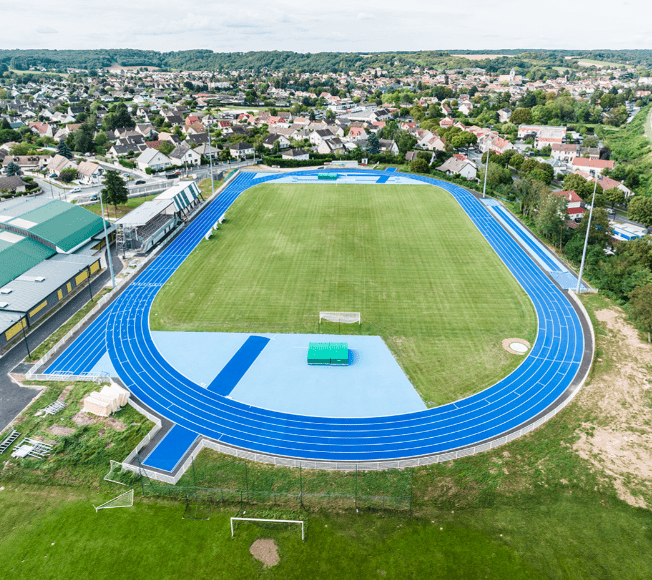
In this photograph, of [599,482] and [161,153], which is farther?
[161,153]

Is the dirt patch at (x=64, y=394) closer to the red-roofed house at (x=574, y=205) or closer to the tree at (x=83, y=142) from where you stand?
the red-roofed house at (x=574, y=205)

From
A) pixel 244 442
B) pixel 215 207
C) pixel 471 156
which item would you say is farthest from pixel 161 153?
pixel 244 442

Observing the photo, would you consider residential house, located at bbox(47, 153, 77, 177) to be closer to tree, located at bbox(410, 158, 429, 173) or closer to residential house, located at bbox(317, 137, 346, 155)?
residential house, located at bbox(317, 137, 346, 155)

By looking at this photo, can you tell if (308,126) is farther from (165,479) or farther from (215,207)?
(165,479)

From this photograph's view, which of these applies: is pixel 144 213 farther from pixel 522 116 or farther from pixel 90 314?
pixel 522 116

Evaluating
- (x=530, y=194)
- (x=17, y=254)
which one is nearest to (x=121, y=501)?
(x=17, y=254)

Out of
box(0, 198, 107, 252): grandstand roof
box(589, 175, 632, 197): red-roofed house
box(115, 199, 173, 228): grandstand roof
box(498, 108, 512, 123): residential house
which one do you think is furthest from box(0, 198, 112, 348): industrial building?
box(498, 108, 512, 123): residential house
